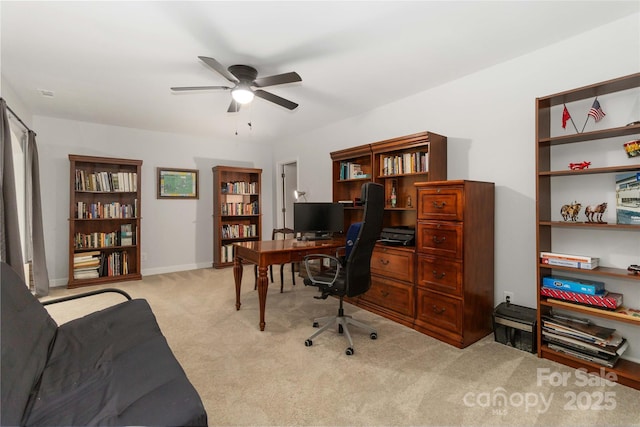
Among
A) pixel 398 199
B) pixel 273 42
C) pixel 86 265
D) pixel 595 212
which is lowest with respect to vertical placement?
pixel 86 265

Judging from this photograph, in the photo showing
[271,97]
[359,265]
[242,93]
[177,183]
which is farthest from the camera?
[177,183]

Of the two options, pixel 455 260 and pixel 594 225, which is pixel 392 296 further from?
pixel 594 225

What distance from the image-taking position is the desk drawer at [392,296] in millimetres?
2998

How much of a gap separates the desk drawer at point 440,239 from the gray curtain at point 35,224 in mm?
4671

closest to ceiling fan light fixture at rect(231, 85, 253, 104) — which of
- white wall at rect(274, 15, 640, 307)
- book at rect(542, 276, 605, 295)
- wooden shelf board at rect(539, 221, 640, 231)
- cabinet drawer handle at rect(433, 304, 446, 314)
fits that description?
white wall at rect(274, 15, 640, 307)

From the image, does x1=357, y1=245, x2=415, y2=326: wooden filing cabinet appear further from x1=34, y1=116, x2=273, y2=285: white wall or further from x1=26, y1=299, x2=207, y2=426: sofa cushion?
x1=34, y1=116, x2=273, y2=285: white wall

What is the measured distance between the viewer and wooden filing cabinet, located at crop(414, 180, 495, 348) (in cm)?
257

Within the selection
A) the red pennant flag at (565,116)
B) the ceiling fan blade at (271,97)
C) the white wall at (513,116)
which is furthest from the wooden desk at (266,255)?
the red pennant flag at (565,116)

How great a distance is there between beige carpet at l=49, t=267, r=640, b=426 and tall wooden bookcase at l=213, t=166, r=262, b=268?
2579 millimetres

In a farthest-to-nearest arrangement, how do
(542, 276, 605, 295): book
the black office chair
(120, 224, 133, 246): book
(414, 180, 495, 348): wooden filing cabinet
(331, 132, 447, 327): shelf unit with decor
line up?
1. (120, 224, 133, 246): book
2. (331, 132, 447, 327): shelf unit with decor
3. (414, 180, 495, 348): wooden filing cabinet
4. the black office chair
5. (542, 276, 605, 295): book

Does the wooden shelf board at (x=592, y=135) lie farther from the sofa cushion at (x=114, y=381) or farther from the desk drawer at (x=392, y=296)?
the sofa cushion at (x=114, y=381)

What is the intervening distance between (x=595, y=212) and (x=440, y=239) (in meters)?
1.09

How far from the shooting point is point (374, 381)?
205 cm

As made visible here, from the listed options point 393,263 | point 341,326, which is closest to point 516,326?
point 393,263
